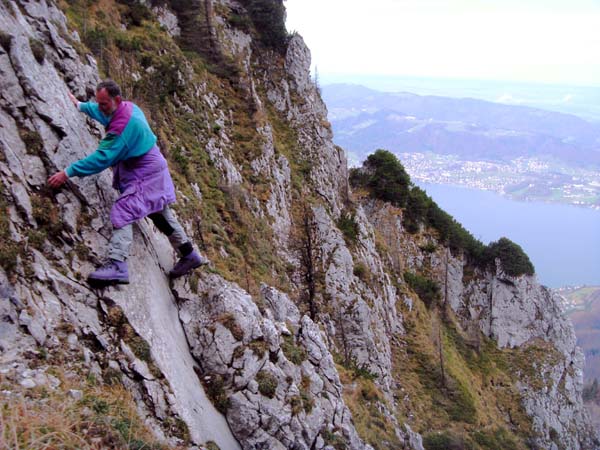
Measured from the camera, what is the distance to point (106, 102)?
654 cm

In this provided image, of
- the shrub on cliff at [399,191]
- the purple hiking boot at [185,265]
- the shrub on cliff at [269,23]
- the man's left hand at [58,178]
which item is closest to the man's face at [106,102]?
the man's left hand at [58,178]

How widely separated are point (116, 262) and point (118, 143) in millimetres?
1766

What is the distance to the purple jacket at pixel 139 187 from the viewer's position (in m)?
6.75

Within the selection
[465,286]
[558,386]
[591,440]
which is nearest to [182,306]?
[465,286]

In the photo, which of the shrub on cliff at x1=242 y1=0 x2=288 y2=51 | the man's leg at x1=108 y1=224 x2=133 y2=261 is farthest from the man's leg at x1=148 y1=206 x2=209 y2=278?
the shrub on cliff at x1=242 y1=0 x2=288 y2=51

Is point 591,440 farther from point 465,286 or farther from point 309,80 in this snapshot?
point 309,80

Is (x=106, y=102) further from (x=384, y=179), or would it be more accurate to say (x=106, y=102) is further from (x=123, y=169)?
(x=384, y=179)

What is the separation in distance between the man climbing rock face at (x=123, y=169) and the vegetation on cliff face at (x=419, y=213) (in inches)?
1193

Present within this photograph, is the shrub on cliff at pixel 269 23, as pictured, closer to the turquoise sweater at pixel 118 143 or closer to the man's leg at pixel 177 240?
the man's leg at pixel 177 240

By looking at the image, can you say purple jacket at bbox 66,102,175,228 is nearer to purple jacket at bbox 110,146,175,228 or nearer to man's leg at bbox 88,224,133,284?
purple jacket at bbox 110,146,175,228

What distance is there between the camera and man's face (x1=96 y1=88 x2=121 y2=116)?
6.48 meters

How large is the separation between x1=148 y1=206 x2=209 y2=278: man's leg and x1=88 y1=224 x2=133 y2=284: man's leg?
93 centimetres

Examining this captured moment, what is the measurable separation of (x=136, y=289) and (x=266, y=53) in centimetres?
2644

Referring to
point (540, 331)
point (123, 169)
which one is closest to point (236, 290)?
point (123, 169)
